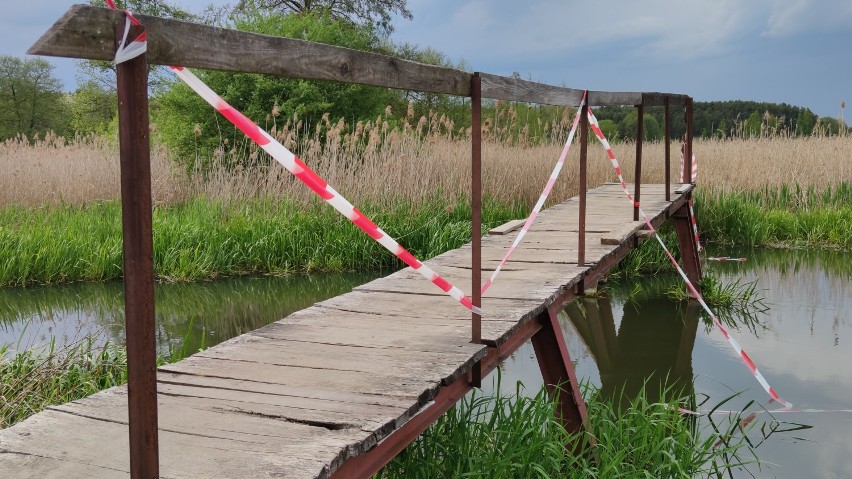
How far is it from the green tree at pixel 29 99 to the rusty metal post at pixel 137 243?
3723 cm

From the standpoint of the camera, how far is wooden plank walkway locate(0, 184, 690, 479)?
2.24m

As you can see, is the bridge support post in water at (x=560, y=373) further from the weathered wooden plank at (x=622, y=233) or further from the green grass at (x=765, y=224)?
the green grass at (x=765, y=224)

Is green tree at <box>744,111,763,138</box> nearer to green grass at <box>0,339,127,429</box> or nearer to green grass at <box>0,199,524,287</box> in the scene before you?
green grass at <box>0,199,524,287</box>

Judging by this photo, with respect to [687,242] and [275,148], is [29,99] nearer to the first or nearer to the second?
[687,242]

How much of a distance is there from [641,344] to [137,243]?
6065 millimetres

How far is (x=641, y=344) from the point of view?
7.21 meters

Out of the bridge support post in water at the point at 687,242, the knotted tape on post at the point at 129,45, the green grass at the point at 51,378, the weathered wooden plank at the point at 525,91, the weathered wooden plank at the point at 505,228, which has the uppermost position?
the weathered wooden plank at the point at 525,91

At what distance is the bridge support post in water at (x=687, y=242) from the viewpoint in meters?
9.12

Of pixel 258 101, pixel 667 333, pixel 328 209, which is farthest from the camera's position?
pixel 258 101

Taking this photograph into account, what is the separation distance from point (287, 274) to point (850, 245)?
7.73 metres

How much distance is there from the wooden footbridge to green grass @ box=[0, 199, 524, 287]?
191 inches

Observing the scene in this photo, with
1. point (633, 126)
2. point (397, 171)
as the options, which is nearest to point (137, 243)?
point (397, 171)

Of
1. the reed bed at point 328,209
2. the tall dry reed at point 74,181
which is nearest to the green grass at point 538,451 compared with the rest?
the reed bed at point 328,209

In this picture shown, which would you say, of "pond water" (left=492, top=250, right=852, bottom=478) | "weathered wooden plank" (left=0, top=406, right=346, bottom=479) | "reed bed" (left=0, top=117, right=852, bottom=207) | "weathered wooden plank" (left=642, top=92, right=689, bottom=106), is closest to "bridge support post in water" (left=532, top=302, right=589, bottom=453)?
"pond water" (left=492, top=250, right=852, bottom=478)
